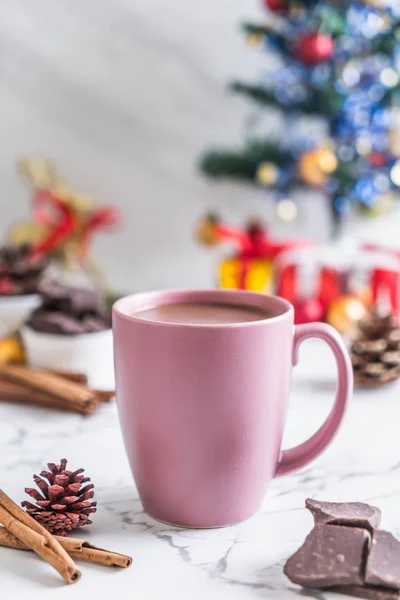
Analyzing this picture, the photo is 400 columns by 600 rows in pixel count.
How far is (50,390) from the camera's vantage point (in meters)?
0.72

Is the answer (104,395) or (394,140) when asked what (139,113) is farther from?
(104,395)

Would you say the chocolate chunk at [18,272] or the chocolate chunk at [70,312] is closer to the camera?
the chocolate chunk at [70,312]

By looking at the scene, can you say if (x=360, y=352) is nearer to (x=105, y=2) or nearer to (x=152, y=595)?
(x=152, y=595)

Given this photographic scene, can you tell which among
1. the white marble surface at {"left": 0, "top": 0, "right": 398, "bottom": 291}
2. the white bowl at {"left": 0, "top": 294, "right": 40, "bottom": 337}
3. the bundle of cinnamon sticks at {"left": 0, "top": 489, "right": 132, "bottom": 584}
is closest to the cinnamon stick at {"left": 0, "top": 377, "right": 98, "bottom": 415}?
the white bowl at {"left": 0, "top": 294, "right": 40, "bottom": 337}

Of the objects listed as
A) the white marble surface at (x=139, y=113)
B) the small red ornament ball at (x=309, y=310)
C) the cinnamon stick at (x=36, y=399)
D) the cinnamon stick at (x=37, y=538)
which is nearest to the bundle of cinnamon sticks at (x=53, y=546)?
the cinnamon stick at (x=37, y=538)

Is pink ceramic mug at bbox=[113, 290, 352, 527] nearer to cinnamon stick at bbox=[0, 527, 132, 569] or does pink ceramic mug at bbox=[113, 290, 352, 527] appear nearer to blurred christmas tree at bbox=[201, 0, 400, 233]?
cinnamon stick at bbox=[0, 527, 132, 569]

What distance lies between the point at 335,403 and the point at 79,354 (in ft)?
1.16

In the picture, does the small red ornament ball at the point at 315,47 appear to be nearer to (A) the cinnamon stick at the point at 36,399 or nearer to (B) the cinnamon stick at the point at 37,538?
(A) the cinnamon stick at the point at 36,399

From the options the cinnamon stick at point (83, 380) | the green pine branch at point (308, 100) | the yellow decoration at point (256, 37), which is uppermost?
the yellow decoration at point (256, 37)

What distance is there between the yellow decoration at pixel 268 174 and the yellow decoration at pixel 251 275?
168 millimetres

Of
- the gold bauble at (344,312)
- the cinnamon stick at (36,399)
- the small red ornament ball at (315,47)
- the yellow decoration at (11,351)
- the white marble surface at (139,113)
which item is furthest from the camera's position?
the white marble surface at (139,113)

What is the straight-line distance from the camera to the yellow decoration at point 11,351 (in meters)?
0.83

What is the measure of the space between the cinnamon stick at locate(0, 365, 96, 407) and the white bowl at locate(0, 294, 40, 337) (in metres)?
0.12

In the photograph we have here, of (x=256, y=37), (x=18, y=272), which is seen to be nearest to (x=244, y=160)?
(x=256, y=37)
